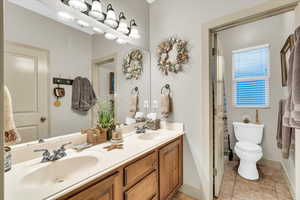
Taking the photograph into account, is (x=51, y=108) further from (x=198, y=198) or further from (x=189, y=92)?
(x=198, y=198)

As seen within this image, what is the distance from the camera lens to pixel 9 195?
0.62m

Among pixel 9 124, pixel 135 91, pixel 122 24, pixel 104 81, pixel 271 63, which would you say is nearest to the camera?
pixel 9 124

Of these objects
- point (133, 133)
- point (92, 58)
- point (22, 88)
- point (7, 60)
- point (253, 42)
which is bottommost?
point (133, 133)

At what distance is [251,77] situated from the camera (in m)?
2.67

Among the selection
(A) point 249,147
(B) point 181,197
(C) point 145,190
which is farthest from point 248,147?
(C) point 145,190

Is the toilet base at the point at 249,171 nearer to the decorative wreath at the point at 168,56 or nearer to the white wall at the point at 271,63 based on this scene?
the white wall at the point at 271,63

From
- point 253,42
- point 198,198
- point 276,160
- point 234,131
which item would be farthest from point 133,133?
point 253,42

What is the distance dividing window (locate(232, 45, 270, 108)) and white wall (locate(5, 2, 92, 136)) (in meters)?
2.69

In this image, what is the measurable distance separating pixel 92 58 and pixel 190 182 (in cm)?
186

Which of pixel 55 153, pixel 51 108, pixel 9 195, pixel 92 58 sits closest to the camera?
pixel 9 195

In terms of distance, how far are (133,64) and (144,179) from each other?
1.41 metres

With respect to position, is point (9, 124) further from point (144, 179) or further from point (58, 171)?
point (144, 179)

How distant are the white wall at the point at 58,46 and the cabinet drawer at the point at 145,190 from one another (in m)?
0.73

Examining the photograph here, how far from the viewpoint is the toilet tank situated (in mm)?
2445
